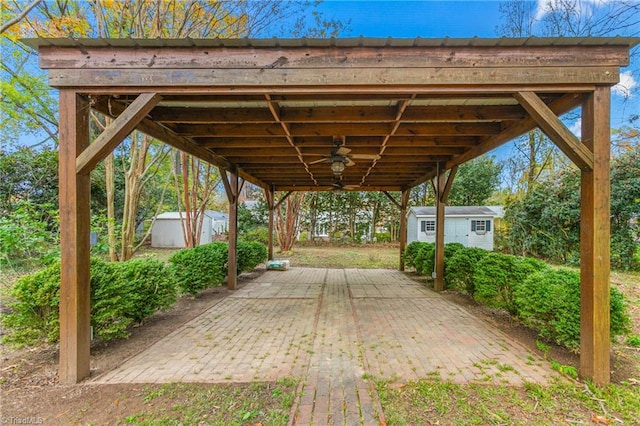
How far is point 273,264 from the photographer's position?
A: 365 inches

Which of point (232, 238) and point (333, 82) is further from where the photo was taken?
point (232, 238)

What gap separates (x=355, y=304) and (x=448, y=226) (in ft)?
38.6

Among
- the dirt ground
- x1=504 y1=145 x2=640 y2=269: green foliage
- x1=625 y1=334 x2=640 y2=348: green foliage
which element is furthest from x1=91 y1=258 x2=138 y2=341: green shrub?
x1=504 y1=145 x2=640 y2=269: green foliage

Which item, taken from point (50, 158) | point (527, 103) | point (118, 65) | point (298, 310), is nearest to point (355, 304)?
point (298, 310)

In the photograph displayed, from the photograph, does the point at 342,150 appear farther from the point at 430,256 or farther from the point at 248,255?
the point at 248,255

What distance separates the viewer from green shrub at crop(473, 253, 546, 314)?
13.3 ft

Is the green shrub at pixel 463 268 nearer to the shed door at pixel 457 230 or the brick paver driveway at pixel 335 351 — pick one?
the brick paver driveway at pixel 335 351

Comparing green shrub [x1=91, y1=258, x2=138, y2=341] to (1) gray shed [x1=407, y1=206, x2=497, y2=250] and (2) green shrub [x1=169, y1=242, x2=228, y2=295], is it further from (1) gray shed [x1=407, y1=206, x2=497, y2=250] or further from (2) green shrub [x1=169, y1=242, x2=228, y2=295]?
(1) gray shed [x1=407, y1=206, x2=497, y2=250]

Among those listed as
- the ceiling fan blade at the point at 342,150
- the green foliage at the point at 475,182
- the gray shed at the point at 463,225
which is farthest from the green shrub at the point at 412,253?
the green foliage at the point at 475,182

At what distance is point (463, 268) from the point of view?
573 cm

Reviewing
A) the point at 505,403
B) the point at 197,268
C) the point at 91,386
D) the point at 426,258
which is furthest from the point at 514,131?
the point at 197,268

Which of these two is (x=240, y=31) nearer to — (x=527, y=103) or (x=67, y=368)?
(x=527, y=103)

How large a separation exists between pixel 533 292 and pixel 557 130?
1927 mm

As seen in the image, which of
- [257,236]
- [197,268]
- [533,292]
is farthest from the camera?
[257,236]
